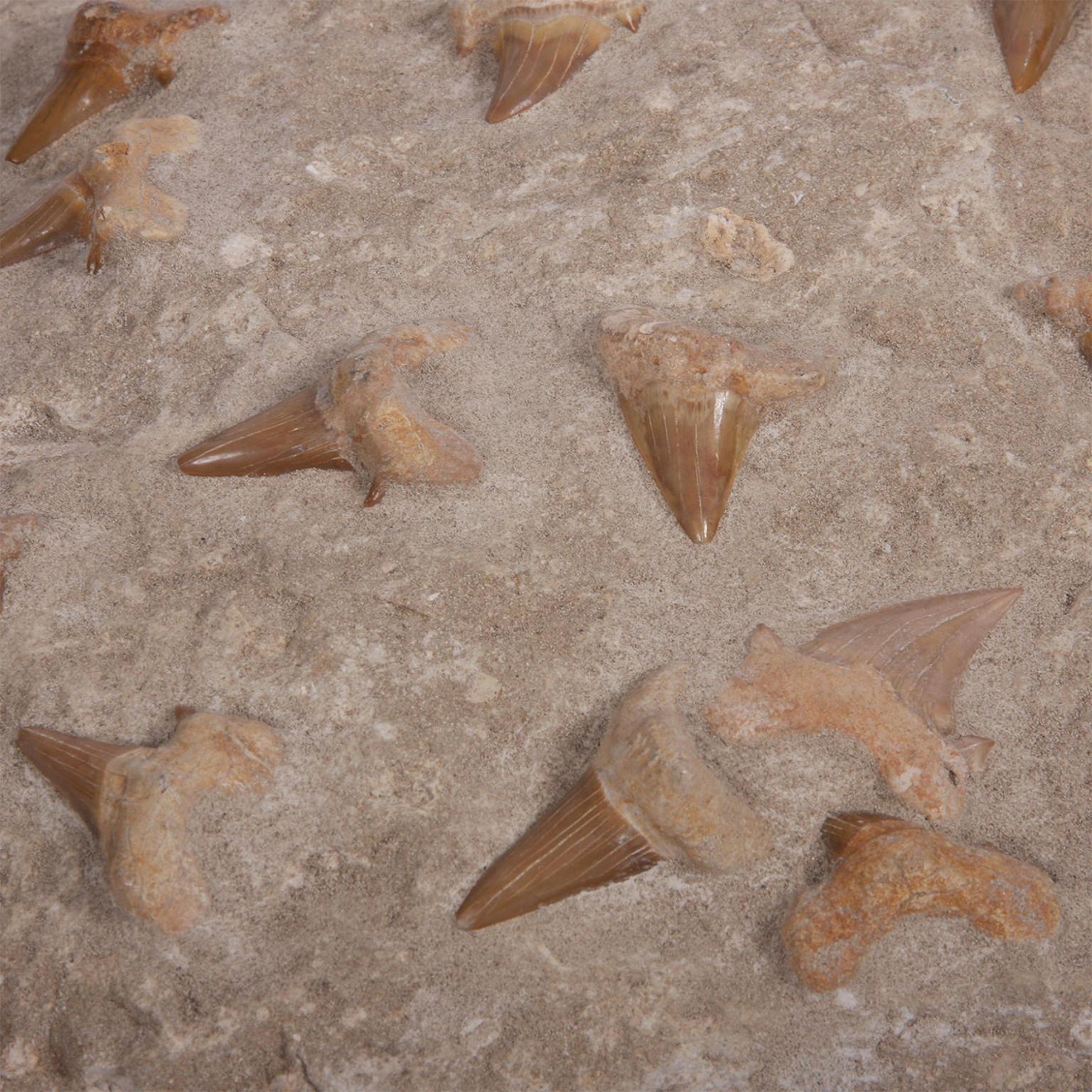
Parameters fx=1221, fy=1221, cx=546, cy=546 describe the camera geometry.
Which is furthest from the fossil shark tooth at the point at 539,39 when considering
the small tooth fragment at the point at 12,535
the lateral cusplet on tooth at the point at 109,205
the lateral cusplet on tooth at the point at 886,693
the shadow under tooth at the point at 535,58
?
the lateral cusplet on tooth at the point at 886,693

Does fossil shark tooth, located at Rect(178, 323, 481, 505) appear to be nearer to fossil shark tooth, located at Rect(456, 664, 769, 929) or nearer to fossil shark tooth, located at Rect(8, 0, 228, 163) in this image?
fossil shark tooth, located at Rect(456, 664, 769, 929)

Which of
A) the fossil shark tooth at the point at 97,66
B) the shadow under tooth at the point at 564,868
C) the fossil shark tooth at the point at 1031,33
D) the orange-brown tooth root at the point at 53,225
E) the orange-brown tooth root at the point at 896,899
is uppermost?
the fossil shark tooth at the point at 97,66

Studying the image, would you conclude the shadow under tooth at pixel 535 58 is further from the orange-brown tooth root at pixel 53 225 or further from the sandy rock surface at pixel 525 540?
the orange-brown tooth root at pixel 53 225

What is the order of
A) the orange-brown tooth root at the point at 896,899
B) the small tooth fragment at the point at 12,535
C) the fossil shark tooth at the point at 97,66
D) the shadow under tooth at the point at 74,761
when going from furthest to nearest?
the fossil shark tooth at the point at 97,66, the small tooth fragment at the point at 12,535, the shadow under tooth at the point at 74,761, the orange-brown tooth root at the point at 896,899

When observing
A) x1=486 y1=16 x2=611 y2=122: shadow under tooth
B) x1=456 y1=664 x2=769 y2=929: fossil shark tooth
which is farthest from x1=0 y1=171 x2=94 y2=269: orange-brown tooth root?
x1=456 y1=664 x2=769 y2=929: fossil shark tooth

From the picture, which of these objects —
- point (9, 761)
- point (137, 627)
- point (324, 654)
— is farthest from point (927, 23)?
point (9, 761)

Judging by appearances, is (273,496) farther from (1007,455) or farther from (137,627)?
(1007,455)

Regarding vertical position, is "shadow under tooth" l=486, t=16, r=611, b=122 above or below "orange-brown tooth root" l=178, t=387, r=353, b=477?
above
